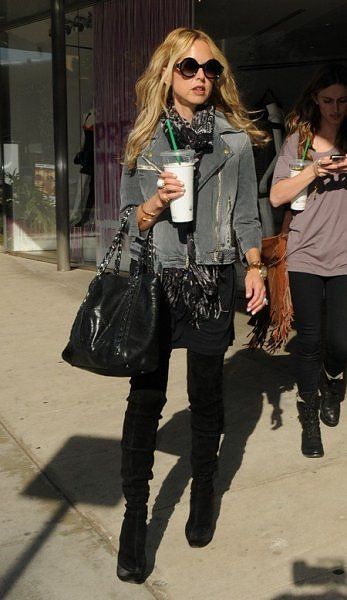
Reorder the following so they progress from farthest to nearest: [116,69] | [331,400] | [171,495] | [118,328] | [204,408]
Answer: [116,69], [331,400], [171,495], [204,408], [118,328]

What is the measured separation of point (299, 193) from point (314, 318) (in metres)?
0.62

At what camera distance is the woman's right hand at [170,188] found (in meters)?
2.50

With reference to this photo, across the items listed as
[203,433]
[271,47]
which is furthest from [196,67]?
[271,47]

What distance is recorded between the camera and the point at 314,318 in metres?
3.85

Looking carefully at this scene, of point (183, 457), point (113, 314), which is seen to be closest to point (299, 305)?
point (183, 457)

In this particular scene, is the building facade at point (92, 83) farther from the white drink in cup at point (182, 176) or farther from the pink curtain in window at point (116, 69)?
the white drink in cup at point (182, 176)

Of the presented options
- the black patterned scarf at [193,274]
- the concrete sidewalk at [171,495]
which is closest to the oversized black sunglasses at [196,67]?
the black patterned scarf at [193,274]

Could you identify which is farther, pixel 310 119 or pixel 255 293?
pixel 310 119

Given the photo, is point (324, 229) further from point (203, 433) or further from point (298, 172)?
point (203, 433)

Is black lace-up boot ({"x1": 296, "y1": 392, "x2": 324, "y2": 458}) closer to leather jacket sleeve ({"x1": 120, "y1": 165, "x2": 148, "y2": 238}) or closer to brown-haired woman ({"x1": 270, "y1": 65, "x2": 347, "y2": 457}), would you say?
brown-haired woman ({"x1": 270, "y1": 65, "x2": 347, "y2": 457})

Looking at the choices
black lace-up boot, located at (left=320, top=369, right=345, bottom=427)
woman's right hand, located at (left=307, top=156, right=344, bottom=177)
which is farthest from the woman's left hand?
black lace-up boot, located at (left=320, top=369, right=345, bottom=427)

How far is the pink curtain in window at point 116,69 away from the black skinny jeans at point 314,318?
13.9 ft

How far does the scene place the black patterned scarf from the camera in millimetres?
2756

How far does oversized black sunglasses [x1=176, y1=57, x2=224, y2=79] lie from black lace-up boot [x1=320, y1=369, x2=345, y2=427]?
2102 millimetres
